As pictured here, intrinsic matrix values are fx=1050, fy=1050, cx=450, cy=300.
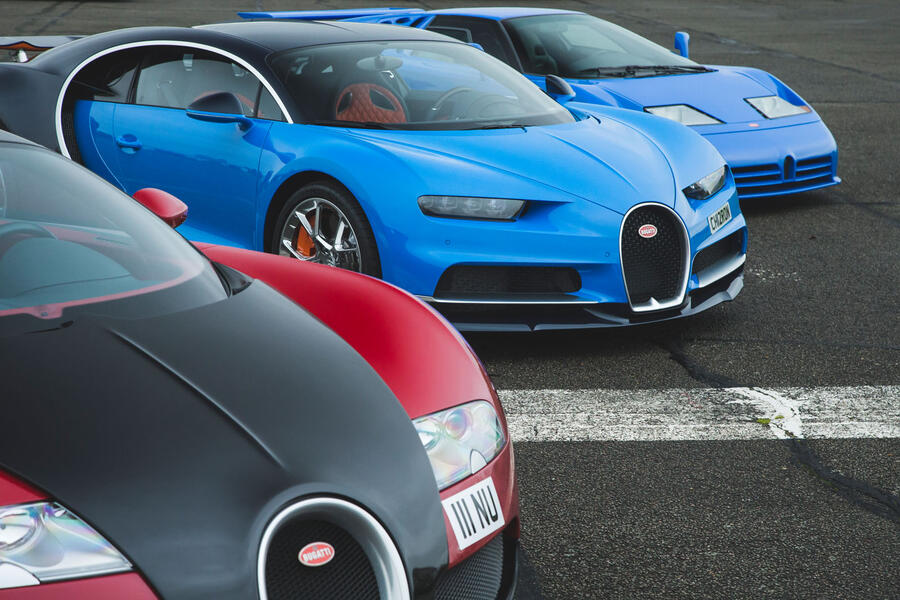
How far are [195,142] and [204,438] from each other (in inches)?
130

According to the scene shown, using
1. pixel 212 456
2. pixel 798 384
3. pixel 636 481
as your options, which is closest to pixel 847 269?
pixel 798 384

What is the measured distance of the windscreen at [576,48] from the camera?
7656 mm

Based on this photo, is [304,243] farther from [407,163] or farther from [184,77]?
[184,77]

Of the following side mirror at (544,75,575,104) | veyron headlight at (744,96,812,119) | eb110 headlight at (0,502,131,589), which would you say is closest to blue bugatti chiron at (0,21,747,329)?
side mirror at (544,75,575,104)

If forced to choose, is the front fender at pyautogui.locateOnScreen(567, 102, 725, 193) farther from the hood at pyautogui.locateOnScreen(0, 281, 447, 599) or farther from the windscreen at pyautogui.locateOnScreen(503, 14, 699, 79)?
the hood at pyautogui.locateOnScreen(0, 281, 447, 599)

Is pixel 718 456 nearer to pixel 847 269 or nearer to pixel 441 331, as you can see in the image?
pixel 441 331

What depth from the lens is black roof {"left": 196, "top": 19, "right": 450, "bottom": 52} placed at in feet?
17.2

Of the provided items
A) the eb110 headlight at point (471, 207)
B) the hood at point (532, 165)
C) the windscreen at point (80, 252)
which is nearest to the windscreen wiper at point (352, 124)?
the hood at point (532, 165)

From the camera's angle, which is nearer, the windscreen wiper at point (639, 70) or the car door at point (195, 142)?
the car door at point (195, 142)

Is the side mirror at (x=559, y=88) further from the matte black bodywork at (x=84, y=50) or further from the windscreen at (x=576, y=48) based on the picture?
the windscreen at (x=576, y=48)

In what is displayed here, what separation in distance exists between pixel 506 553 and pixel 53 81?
161 inches

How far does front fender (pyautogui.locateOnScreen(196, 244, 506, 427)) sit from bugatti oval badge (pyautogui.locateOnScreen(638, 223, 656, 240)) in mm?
1813

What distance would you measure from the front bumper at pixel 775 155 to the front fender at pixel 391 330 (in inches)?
181

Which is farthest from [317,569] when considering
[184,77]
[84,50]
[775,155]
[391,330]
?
[775,155]
